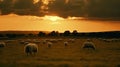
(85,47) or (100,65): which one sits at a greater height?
(100,65)

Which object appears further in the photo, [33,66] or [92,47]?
[92,47]

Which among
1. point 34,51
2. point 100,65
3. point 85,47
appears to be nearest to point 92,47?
point 85,47

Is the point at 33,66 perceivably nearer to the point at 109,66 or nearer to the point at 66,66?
the point at 66,66

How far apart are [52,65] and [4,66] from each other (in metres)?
3.76

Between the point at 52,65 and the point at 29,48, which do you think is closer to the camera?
the point at 52,65

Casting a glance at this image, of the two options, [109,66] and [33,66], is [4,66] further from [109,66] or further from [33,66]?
[109,66]

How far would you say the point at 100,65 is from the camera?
27375mm

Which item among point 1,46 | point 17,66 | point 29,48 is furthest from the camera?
point 1,46

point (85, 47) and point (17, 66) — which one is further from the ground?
point (17, 66)

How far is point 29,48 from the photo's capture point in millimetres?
42688

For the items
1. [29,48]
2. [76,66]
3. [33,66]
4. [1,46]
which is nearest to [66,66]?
[76,66]

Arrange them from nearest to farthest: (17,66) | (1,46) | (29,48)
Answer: (17,66) → (29,48) → (1,46)

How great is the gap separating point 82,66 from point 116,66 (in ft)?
8.73

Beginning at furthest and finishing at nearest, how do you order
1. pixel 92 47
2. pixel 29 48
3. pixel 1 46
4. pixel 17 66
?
pixel 1 46 → pixel 92 47 → pixel 29 48 → pixel 17 66
